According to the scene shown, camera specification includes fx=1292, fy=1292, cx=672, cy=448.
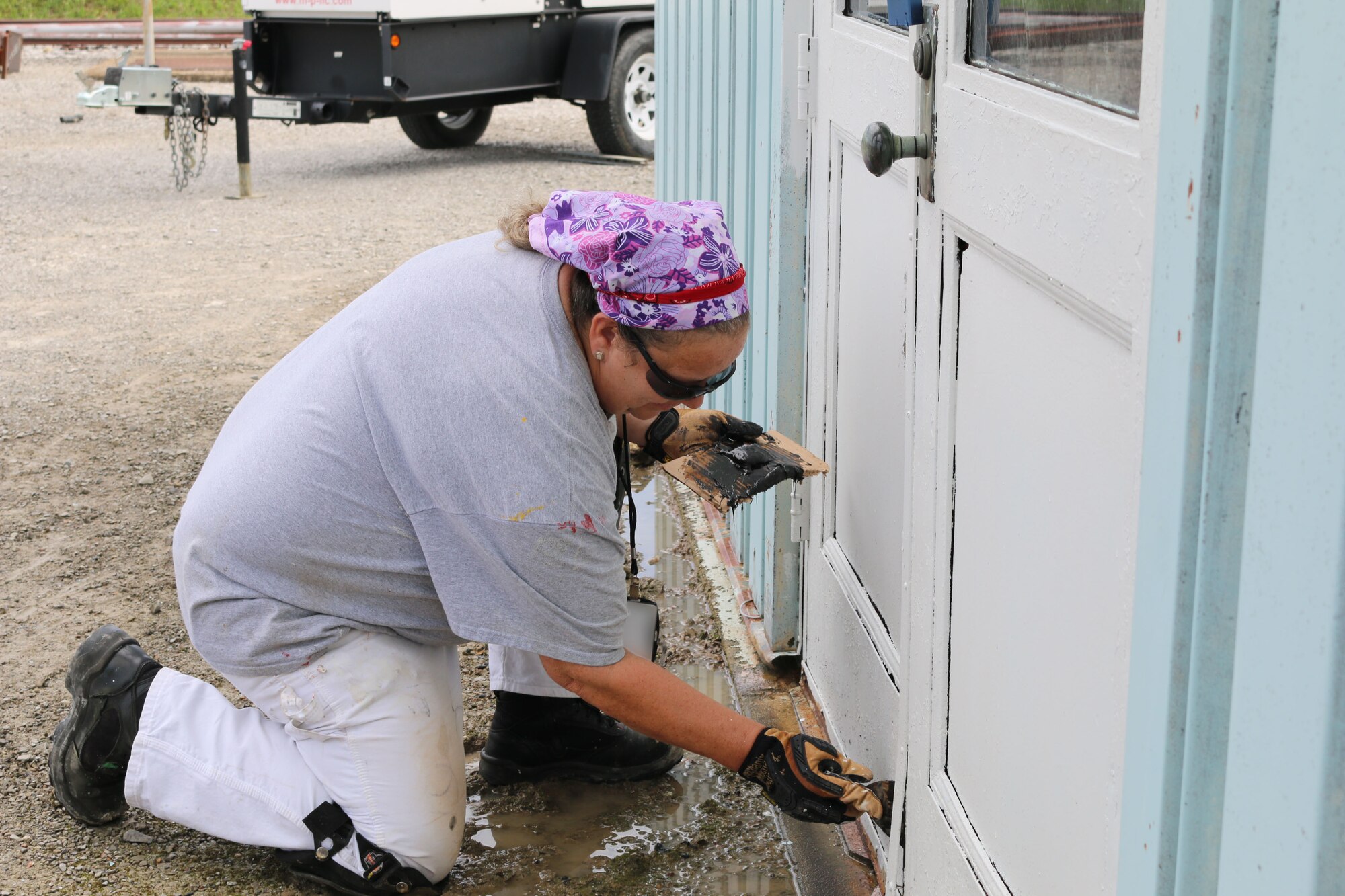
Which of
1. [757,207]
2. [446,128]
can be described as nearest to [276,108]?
[446,128]

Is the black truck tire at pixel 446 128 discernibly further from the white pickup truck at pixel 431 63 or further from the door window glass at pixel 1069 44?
the door window glass at pixel 1069 44

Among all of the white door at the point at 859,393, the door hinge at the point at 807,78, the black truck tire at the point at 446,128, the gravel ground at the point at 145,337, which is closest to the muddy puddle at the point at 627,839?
the gravel ground at the point at 145,337

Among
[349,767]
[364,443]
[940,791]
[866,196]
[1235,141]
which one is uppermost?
[1235,141]

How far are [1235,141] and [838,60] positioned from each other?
5.21 ft

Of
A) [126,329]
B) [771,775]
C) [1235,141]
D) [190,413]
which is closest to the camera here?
[1235,141]

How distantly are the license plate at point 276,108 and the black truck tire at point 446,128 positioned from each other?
1883 millimetres

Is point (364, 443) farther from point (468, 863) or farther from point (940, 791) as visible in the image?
point (940, 791)

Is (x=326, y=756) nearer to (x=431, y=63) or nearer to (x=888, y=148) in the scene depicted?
(x=888, y=148)

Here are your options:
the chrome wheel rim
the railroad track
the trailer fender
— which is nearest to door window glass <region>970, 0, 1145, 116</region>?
the trailer fender

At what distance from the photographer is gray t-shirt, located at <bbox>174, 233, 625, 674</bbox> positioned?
2.02 m

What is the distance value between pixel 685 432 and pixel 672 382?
0.70m

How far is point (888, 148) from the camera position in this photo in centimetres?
176

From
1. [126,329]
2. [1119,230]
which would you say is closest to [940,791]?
[1119,230]

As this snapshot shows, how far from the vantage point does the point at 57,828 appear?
256cm
